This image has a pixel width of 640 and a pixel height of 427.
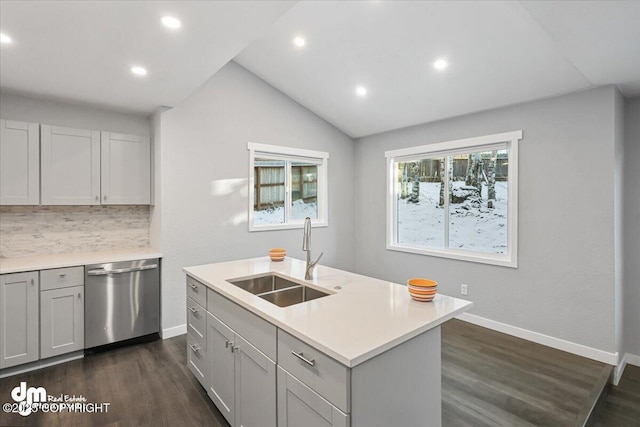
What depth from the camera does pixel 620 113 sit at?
2924mm

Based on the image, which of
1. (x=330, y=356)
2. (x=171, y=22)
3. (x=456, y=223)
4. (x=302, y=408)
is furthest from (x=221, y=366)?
(x=456, y=223)

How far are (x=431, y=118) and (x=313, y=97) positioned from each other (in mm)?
1586

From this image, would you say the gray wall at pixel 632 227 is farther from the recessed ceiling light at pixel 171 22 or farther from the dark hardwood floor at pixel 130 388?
the recessed ceiling light at pixel 171 22

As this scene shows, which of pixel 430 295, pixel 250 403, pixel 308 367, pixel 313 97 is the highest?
pixel 313 97

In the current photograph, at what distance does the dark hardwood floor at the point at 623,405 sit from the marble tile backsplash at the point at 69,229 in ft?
14.8

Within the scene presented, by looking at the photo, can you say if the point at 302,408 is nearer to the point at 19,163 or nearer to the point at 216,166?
the point at 216,166

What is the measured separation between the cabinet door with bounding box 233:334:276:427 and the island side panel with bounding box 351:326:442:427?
515mm

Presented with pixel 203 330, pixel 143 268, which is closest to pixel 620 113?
pixel 203 330

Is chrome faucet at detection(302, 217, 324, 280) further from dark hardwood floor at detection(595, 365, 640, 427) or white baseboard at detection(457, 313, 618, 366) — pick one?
white baseboard at detection(457, 313, 618, 366)

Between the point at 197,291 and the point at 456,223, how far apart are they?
3.19 m

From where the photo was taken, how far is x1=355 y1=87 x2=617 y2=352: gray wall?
2.88 meters

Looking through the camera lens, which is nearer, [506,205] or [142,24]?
[142,24]

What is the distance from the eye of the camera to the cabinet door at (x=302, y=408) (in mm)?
1236

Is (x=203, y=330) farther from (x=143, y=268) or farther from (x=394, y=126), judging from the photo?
(x=394, y=126)
